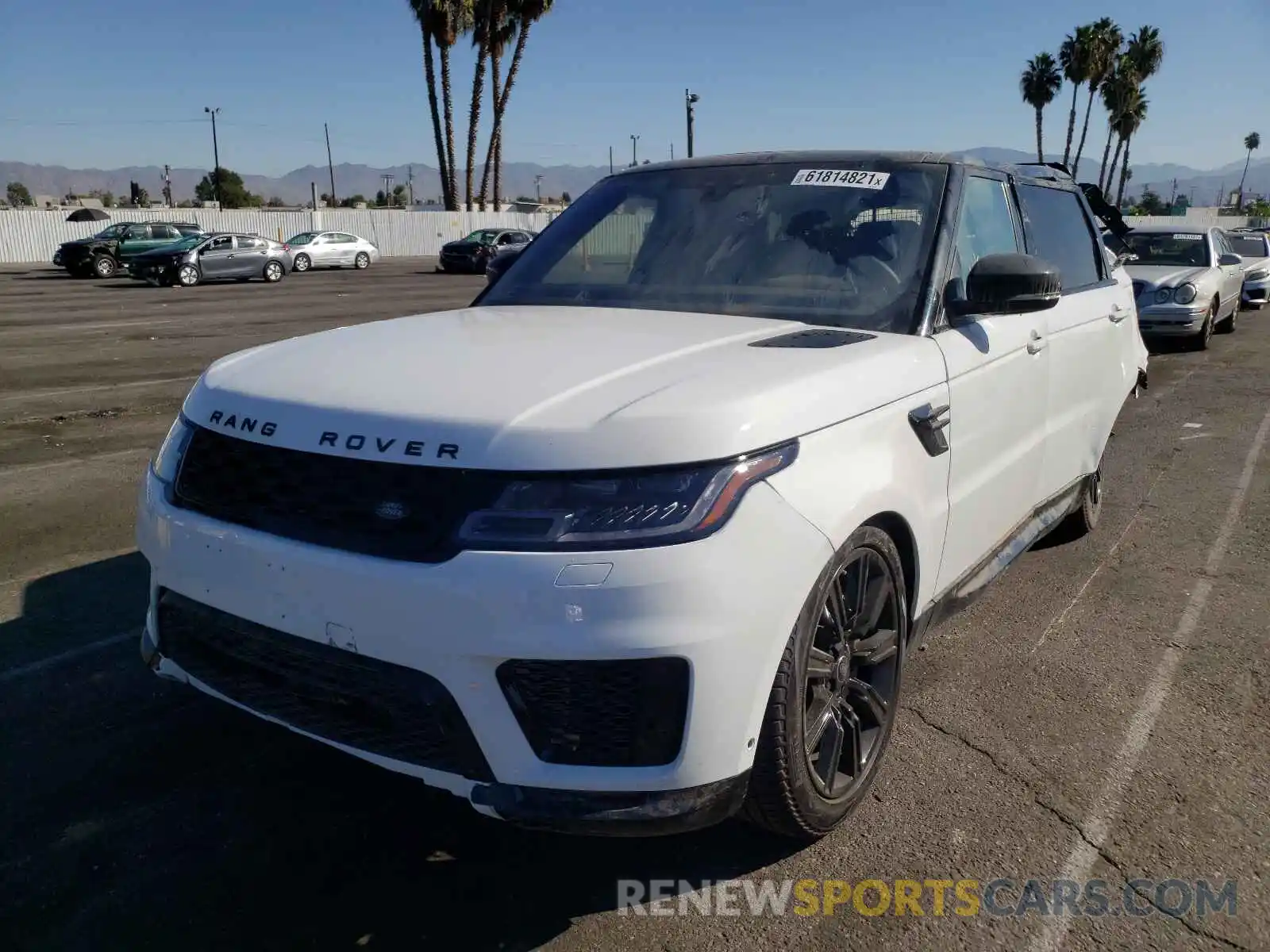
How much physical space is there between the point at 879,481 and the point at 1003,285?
96 cm

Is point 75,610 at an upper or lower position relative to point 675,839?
upper

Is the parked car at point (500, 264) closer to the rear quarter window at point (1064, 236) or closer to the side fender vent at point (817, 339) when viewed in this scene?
the side fender vent at point (817, 339)

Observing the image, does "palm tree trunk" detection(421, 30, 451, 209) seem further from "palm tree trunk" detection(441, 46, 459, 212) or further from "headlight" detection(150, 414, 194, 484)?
"headlight" detection(150, 414, 194, 484)

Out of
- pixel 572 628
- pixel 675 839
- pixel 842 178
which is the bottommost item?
pixel 675 839

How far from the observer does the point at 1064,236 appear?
486 centimetres

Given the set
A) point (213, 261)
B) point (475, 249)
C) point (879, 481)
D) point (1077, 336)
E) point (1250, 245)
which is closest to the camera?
point (879, 481)

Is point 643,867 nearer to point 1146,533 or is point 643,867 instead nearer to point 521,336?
point 521,336

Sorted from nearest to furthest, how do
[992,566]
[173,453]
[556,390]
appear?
[556,390], [173,453], [992,566]

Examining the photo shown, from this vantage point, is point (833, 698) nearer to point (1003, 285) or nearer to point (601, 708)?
point (601, 708)

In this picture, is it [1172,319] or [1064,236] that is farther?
[1172,319]

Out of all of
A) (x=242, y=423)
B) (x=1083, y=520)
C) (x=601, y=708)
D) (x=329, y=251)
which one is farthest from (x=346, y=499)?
(x=329, y=251)

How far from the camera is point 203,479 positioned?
8.86ft

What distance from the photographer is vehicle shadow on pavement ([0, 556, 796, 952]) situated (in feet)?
8.32

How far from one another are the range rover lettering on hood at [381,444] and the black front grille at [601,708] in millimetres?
476
